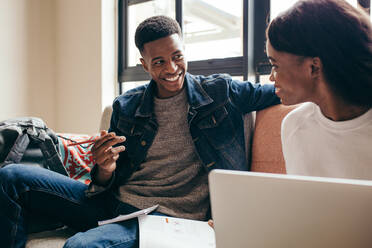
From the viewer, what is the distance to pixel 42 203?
3.89 ft

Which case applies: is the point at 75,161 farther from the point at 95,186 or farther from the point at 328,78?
the point at 328,78

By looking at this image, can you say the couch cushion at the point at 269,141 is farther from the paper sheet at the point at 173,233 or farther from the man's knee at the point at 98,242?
the man's knee at the point at 98,242

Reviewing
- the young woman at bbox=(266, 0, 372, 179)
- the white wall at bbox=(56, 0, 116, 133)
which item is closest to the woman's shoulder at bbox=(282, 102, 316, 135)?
the young woman at bbox=(266, 0, 372, 179)

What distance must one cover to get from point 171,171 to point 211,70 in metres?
1.24

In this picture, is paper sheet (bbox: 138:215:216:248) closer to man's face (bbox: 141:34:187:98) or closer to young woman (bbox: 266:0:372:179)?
young woman (bbox: 266:0:372:179)

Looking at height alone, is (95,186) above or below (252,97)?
below

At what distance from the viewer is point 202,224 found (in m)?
1.04

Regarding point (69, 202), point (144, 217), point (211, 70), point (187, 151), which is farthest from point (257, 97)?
point (211, 70)

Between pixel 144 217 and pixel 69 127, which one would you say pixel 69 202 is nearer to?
pixel 144 217

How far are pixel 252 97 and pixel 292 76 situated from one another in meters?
0.44

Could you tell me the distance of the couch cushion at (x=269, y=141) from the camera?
3.84ft

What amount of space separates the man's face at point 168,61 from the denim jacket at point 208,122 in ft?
0.18

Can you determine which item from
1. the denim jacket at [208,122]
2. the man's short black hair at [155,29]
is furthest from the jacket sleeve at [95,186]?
the man's short black hair at [155,29]

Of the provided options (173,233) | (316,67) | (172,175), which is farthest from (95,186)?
(316,67)
